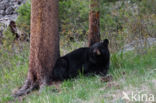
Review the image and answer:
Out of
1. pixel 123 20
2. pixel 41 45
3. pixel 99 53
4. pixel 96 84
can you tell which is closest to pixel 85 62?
pixel 99 53

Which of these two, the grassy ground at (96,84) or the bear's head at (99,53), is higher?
the bear's head at (99,53)

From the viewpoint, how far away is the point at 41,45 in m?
7.77

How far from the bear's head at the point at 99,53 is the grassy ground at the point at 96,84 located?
1.70 ft

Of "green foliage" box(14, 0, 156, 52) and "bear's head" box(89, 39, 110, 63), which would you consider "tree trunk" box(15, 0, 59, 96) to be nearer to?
"bear's head" box(89, 39, 110, 63)

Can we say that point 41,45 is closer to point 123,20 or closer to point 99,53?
point 99,53

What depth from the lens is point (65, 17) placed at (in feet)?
48.8

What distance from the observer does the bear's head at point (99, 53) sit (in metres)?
7.43

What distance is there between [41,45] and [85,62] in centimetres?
153

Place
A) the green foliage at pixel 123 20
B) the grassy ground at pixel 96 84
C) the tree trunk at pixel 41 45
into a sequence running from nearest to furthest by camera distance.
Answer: the grassy ground at pixel 96 84, the tree trunk at pixel 41 45, the green foliage at pixel 123 20

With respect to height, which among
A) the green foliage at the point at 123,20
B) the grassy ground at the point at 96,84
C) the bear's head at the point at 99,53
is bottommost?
the grassy ground at the point at 96,84

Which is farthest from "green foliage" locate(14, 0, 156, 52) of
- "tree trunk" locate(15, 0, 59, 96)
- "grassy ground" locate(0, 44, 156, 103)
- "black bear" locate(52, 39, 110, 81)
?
"tree trunk" locate(15, 0, 59, 96)

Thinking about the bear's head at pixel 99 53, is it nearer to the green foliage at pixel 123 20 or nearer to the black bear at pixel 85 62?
the black bear at pixel 85 62

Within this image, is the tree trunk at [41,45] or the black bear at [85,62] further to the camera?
the tree trunk at [41,45]

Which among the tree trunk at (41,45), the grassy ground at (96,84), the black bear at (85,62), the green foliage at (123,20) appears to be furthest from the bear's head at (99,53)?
the green foliage at (123,20)
